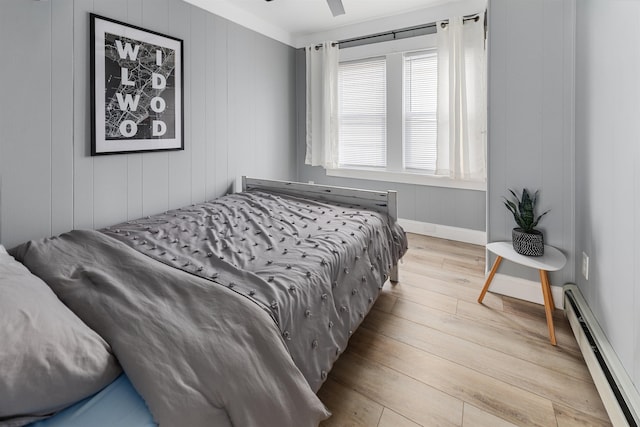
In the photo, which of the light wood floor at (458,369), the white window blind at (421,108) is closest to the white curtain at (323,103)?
the white window blind at (421,108)

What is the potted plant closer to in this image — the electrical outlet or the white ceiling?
the electrical outlet

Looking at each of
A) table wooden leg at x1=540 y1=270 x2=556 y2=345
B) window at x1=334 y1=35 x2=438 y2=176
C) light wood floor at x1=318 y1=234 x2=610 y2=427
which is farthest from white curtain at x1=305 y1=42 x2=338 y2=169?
table wooden leg at x1=540 y1=270 x2=556 y2=345

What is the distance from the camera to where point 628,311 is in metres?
1.33

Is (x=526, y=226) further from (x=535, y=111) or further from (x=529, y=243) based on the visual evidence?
(x=535, y=111)

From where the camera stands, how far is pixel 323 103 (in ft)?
13.9

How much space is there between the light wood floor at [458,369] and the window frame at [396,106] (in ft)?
5.37

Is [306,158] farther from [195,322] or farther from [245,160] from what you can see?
[195,322]

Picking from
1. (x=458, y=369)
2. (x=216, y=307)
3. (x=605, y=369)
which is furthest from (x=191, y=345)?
(x=605, y=369)

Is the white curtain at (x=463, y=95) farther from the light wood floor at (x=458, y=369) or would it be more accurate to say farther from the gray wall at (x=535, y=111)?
the light wood floor at (x=458, y=369)

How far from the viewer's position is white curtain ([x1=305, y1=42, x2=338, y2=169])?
4.14 m

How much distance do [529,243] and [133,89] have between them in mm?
2984

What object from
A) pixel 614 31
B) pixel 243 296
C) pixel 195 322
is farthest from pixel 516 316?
pixel 195 322

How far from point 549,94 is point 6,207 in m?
3.44

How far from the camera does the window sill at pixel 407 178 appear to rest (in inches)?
142
